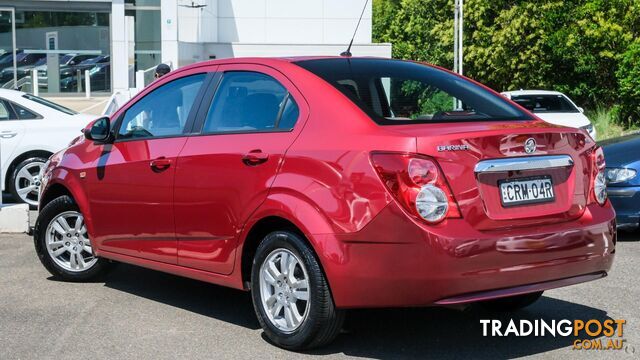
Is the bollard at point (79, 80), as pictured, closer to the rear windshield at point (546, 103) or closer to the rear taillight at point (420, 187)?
the rear windshield at point (546, 103)

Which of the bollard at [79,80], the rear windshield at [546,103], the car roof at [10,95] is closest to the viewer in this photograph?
the car roof at [10,95]

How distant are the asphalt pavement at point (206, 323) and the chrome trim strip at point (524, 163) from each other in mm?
1051

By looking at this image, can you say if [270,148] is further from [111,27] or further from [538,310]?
[111,27]

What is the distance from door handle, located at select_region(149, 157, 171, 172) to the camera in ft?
20.4

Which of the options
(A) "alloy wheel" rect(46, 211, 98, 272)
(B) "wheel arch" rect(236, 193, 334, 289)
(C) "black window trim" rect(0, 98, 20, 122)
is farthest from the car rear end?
(C) "black window trim" rect(0, 98, 20, 122)

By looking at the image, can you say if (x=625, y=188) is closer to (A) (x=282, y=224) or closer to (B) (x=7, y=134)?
(A) (x=282, y=224)

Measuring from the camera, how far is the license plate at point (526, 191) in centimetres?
506

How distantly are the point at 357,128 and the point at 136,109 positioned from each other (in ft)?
7.47

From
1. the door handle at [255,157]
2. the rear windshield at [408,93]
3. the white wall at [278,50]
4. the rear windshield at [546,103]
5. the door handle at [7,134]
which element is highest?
the white wall at [278,50]

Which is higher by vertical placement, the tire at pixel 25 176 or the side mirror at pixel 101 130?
the side mirror at pixel 101 130

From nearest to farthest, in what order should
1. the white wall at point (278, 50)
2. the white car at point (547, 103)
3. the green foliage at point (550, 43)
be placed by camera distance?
the white car at point (547, 103) → the white wall at point (278, 50) → the green foliage at point (550, 43)

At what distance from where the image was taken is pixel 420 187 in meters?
4.83

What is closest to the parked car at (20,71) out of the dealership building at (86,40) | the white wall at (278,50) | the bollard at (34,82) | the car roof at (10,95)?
the dealership building at (86,40)

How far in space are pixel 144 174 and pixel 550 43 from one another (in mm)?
31591
